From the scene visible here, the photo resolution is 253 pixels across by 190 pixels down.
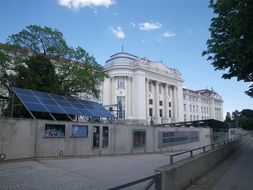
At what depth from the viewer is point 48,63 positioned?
3116 cm

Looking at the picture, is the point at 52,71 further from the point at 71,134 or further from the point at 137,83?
the point at 137,83

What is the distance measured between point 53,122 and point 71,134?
1.86m

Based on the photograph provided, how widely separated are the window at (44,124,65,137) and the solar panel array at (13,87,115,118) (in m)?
2.21

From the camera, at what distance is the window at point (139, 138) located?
90.2 ft

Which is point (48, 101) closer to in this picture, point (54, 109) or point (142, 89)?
point (54, 109)

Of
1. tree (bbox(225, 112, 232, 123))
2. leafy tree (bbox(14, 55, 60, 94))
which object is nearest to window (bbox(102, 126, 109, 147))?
leafy tree (bbox(14, 55, 60, 94))

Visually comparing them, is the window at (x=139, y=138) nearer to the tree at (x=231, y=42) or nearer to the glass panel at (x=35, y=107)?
the glass panel at (x=35, y=107)

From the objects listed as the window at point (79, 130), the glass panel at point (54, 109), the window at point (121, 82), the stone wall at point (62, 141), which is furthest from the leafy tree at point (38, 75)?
the window at point (121, 82)

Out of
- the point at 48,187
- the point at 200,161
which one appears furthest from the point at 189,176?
the point at 48,187

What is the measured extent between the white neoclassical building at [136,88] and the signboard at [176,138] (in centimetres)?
2820

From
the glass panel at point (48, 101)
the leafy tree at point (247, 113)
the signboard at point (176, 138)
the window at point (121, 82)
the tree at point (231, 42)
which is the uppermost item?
the window at point (121, 82)

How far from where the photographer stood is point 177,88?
3629 inches

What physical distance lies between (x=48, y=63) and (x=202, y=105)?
326ft

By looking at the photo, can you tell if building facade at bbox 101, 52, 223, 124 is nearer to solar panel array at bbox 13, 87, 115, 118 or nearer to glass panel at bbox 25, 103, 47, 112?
solar panel array at bbox 13, 87, 115, 118
